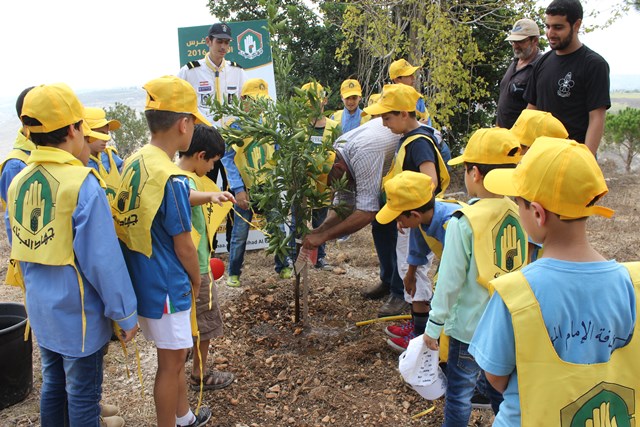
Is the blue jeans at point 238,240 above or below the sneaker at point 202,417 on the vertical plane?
above

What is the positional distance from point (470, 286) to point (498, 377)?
85cm

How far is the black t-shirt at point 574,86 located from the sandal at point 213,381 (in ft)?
9.64

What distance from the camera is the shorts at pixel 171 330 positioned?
2.43 meters

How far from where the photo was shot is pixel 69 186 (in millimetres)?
2100

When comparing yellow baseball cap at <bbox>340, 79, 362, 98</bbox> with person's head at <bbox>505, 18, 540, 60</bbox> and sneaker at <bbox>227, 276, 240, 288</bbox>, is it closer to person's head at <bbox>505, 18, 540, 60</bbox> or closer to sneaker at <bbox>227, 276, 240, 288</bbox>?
person's head at <bbox>505, 18, 540, 60</bbox>

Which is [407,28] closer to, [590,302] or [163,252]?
[163,252]

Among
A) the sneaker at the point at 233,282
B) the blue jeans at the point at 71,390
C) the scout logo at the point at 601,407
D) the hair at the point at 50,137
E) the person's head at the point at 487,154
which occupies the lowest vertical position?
the sneaker at the point at 233,282

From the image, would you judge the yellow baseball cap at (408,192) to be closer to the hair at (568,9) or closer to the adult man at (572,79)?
the adult man at (572,79)

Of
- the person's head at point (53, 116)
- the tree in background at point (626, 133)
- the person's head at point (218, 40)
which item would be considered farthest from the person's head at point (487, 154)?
the tree in background at point (626, 133)

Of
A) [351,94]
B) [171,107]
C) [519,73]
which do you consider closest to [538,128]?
[519,73]

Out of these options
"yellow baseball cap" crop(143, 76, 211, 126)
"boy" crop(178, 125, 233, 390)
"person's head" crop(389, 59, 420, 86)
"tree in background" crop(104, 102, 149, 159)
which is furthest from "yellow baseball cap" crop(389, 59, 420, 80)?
"tree in background" crop(104, 102, 149, 159)

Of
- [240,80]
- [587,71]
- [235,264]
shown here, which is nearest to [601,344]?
[587,71]

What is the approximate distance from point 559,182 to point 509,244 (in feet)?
3.28

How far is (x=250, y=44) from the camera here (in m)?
6.49
